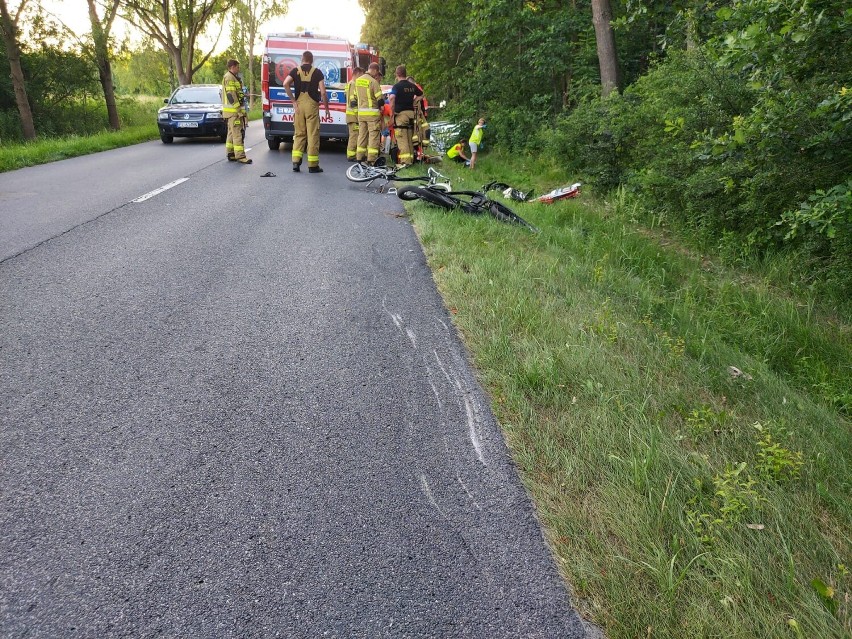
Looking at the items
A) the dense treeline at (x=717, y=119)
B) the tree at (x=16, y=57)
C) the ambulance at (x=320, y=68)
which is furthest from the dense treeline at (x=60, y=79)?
the dense treeline at (x=717, y=119)

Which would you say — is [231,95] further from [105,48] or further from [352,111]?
[105,48]

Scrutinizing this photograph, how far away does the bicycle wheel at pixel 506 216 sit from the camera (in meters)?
7.45

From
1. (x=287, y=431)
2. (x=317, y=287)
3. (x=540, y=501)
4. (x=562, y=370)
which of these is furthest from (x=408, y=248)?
(x=540, y=501)

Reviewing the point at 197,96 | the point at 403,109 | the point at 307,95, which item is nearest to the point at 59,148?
the point at 197,96

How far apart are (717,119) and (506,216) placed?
2.81 metres

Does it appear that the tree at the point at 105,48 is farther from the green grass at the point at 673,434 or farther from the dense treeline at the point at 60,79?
the green grass at the point at 673,434

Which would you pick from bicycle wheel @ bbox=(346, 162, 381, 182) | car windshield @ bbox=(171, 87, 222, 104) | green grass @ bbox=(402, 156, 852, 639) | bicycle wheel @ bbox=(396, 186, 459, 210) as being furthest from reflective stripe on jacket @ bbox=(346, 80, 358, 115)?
car windshield @ bbox=(171, 87, 222, 104)

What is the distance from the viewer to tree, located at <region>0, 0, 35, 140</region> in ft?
55.6

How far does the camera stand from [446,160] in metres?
16.0

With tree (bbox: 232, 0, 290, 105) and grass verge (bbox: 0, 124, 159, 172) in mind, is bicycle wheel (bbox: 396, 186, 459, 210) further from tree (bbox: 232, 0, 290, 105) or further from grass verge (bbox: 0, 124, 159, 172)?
tree (bbox: 232, 0, 290, 105)

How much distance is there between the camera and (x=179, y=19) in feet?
117

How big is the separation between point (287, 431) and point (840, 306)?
522 centimetres

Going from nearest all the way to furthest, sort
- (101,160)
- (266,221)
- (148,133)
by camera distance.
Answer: (266,221)
(101,160)
(148,133)

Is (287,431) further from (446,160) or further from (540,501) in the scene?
(446,160)
